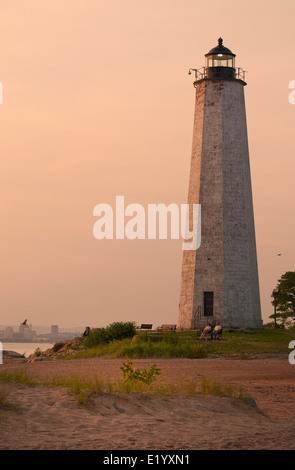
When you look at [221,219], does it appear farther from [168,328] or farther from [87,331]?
[87,331]

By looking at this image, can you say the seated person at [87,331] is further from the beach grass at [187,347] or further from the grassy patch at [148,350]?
the grassy patch at [148,350]

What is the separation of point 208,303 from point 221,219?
206 inches

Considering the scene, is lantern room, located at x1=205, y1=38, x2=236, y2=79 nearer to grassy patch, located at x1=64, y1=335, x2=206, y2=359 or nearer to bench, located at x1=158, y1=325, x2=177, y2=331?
bench, located at x1=158, y1=325, x2=177, y2=331

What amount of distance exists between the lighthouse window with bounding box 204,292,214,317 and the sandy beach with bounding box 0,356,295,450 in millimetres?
26674

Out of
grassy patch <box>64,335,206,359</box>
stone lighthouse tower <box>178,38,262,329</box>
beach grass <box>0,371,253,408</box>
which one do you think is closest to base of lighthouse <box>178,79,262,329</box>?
stone lighthouse tower <box>178,38,262,329</box>

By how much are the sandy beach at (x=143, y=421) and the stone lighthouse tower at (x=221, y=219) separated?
26.6 m

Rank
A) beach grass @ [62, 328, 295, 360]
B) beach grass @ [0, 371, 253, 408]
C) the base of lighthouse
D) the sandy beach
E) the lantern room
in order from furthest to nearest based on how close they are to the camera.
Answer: the lantern room, the base of lighthouse, beach grass @ [62, 328, 295, 360], beach grass @ [0, 371, 253, 408], the sandy beach

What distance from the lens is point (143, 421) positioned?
553 inches

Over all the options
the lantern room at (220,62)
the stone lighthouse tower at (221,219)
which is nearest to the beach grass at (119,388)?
the stone lighthouse tower at (221,219)

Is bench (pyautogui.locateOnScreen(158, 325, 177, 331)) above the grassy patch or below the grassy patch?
above

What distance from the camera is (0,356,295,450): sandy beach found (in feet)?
40.4

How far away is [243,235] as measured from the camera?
1837 inches
